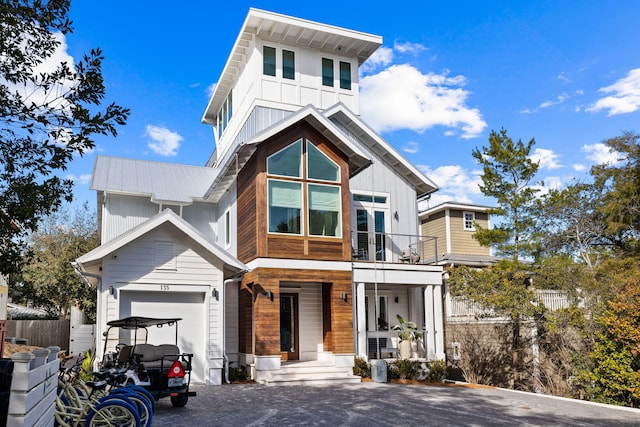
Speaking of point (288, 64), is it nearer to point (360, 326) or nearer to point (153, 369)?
point (360, 326)

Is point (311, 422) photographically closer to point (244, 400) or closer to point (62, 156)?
point (244, 400)

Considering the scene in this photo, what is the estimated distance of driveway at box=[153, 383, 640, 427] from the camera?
1007 centimetres

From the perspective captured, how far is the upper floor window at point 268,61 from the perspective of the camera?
896 inches

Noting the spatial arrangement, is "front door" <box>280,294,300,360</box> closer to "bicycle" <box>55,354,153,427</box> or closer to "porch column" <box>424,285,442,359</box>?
"porch column" <box>424,285,442,359</box>

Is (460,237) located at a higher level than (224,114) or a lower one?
lower

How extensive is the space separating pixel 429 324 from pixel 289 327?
4.55 m

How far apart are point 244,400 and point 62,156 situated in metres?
7.28

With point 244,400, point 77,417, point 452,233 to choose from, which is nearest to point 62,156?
point 77,417

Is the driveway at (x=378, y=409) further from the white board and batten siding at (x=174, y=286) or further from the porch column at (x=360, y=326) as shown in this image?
the porch column at (x=360, y=326)

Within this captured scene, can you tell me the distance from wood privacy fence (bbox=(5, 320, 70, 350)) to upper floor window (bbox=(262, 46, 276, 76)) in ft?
47.3

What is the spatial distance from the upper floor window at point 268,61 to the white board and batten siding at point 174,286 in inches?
366

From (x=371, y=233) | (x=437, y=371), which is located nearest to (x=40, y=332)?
(x=371, y=233)

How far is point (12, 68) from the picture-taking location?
7406 millimetres

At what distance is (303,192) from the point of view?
1758 centimetres
